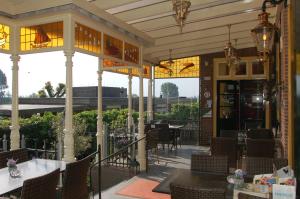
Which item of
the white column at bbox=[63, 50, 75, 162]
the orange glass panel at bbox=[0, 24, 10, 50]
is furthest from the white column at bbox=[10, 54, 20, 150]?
the white column at bbox=[63, 50, 75, 162]

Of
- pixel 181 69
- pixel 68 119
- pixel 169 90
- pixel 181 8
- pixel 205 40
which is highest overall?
pixel 205 40

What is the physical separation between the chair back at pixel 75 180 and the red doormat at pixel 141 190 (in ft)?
5.13

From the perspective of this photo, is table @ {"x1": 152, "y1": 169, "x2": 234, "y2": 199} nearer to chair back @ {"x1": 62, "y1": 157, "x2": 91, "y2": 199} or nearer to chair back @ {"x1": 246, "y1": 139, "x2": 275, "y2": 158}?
chair back @ {"x1": 62, "y1": 157, "x2": 91, "y2": 199}

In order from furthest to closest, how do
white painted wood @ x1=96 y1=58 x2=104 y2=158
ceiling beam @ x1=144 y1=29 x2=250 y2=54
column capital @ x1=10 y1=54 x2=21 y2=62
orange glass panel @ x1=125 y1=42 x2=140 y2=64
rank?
ceiling beam @ x1=144 y1=29 x2=250 y2=54 → white painted wood @ x1=96 y1=58 x2=104 y2=158 → orange glass panel @ x1=125 y1=42 x2=140 y2=64 → column capital @ x1=10 y1=54 x2=21 y2=62

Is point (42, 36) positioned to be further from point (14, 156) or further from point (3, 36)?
point (14, 156)

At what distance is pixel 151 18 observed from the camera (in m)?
6.09

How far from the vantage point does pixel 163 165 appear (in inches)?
313

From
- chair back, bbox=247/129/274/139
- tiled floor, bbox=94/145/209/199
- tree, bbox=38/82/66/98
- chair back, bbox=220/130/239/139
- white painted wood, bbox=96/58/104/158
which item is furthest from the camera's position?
tree, bbox=38/82/66/98

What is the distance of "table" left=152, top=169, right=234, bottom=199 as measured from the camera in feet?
10.4

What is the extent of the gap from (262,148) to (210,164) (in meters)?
2.36

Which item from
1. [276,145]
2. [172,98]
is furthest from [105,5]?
[172,98]

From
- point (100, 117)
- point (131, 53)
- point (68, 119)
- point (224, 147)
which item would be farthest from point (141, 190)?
Answer: point (131, 53)

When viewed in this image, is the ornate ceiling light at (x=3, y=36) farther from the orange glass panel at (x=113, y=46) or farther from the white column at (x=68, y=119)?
the orange glass panel at (x=113, y=46)

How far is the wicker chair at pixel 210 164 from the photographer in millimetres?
3936
